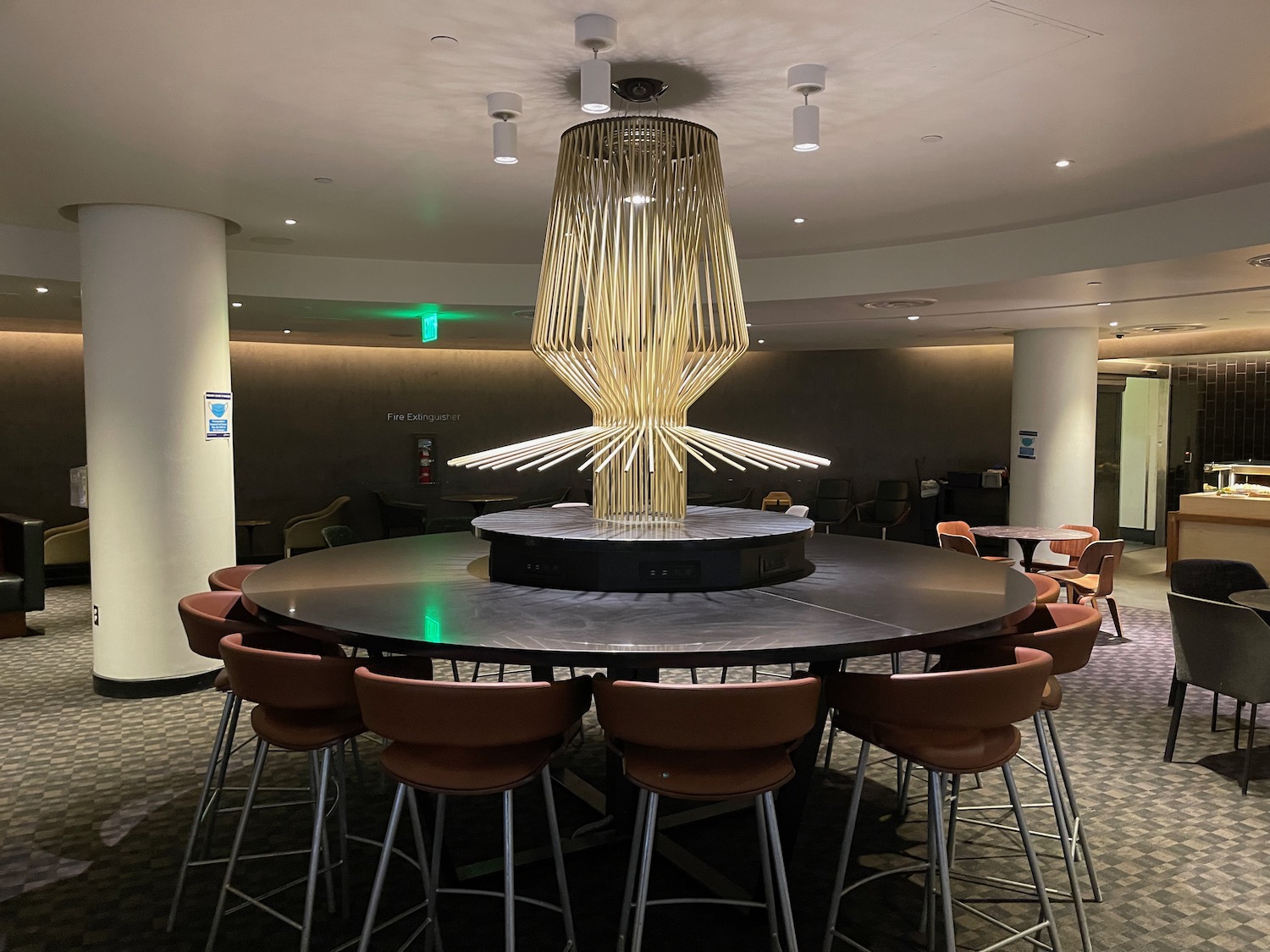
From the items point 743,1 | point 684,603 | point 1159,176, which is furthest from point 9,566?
point 1159,176

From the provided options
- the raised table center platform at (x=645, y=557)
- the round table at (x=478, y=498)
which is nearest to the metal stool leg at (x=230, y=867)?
the raised table center platform at (x=645, y=557)

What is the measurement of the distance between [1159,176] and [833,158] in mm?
2016

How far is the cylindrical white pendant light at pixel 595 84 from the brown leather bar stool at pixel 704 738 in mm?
2188

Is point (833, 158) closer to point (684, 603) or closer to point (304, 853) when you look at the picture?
point (684, 603)

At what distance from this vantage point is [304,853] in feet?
12.5

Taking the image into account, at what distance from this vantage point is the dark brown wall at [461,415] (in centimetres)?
1123

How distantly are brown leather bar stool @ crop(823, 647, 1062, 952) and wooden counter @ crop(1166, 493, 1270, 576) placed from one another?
323 inches

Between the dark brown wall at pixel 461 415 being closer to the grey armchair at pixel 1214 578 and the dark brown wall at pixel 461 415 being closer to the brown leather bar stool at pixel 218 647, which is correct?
the grey armchair at pixel 1214 578

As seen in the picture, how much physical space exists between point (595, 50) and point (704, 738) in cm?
262

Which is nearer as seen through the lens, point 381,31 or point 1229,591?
point 381,31

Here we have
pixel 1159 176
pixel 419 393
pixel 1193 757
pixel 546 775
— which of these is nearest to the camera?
pixel 546 775

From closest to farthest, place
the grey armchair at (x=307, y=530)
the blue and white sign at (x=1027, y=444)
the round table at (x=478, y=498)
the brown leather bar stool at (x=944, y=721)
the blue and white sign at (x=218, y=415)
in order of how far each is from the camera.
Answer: the brown leather bar stool at (x=944, y=721), the blue and white sign at (x=218, y=415), the blue and white sign at (x=1027, y=444), the grey armchair at (x=307, y=530), the round table at (x=478, y=498)

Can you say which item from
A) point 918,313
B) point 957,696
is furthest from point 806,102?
point 918,313

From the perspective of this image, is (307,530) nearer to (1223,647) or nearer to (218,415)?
(218,415)
